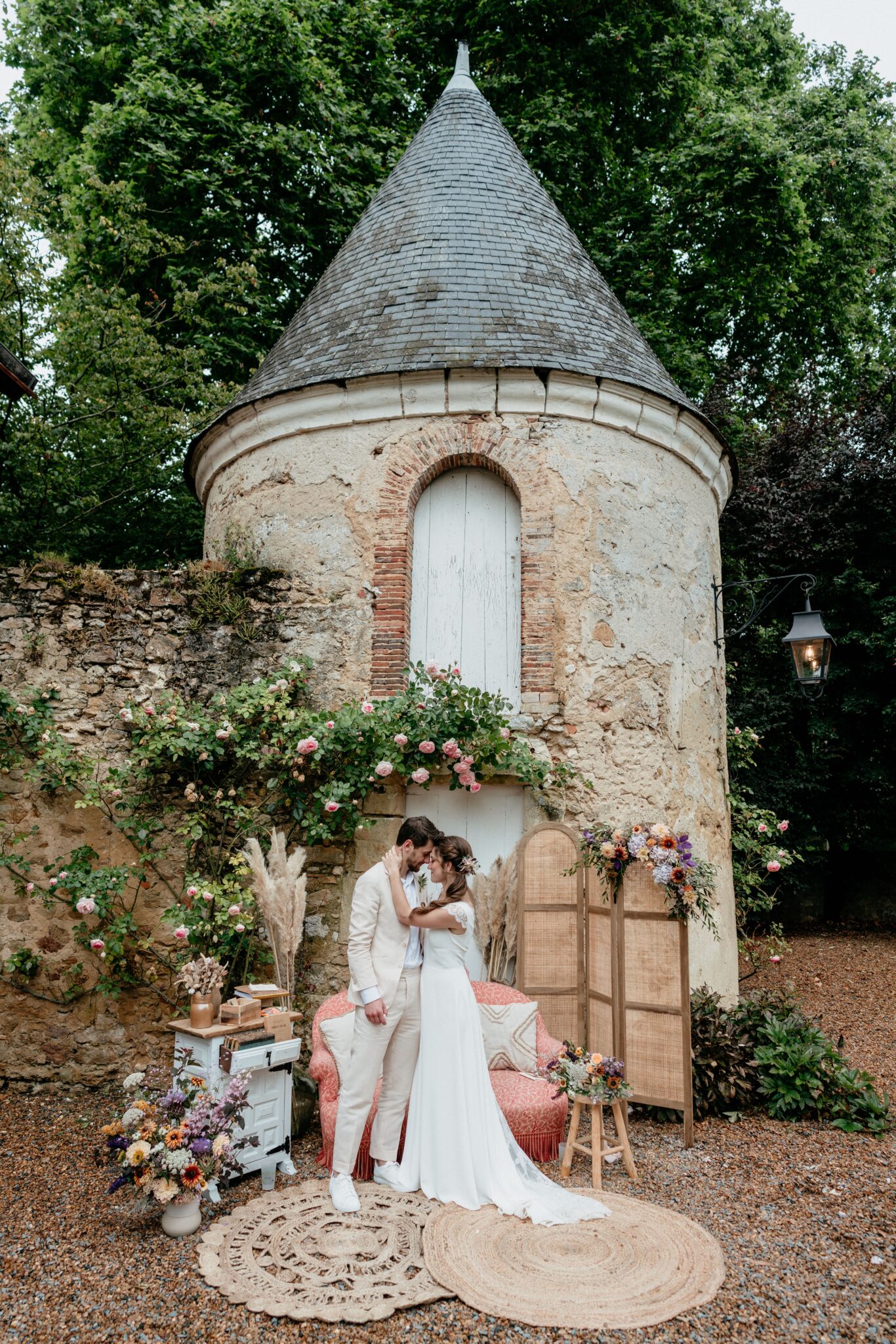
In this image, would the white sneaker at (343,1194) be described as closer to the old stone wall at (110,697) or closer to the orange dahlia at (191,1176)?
the orange dahlia at (191,1176)

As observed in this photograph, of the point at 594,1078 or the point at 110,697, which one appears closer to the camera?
the point at 594,1078

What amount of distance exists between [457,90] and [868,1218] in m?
11.0

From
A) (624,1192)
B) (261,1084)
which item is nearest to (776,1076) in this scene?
(624,1192)

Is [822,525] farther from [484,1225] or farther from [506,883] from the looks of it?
[484,1225]

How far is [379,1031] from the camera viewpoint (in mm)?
4070

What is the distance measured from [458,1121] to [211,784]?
10.2 feet

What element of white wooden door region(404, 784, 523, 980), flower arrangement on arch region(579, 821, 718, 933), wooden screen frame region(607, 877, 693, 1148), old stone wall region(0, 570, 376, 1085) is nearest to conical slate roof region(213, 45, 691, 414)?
old stone wall region(0, 570, 376, 1085)

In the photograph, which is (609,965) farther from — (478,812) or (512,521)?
(512,521)

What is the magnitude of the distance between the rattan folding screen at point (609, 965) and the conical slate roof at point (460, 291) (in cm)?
379

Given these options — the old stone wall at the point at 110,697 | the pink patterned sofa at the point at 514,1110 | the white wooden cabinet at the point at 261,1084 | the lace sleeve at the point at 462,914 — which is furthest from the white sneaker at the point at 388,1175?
the old stone wall at the point at 110,697

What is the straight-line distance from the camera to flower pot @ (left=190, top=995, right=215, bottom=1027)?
4266 millimetres

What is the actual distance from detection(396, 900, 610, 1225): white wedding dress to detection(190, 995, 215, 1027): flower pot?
1.08 meters

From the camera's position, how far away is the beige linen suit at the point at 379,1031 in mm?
4027

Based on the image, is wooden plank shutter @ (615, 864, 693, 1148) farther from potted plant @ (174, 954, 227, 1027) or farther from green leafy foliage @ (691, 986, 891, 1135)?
potted plant @ (174, 954, 227, 1027)
